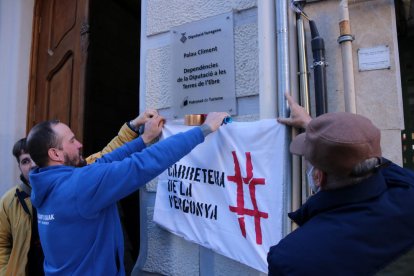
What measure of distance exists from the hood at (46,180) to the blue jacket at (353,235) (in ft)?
3.81

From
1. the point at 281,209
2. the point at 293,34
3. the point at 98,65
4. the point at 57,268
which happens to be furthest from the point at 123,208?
the point at 293,34

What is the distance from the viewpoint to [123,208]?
3551 millimetres

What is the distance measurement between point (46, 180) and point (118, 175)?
38 cm

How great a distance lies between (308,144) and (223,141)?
88 cm

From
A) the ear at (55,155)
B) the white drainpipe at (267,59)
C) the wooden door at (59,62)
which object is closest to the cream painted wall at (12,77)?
the wooden door at (59,62)

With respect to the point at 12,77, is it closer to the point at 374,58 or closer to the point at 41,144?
the point at 41,144

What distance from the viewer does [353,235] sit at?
0.93 meters

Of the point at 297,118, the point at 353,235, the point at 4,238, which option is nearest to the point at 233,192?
the point at 297,118

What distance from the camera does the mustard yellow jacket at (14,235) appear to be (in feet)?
7.11

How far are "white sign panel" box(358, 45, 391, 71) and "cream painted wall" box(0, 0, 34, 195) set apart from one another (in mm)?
3299

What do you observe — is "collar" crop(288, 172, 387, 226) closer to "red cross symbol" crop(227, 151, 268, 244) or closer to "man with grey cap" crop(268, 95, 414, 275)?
"man with grey cap" crop(268, 95, 414, 275)

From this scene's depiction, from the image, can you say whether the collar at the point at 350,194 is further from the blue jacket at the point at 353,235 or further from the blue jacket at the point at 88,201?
the blue jacket at the point at 88,201

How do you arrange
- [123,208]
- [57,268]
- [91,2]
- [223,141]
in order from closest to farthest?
1. [57,268]
2. [223,141]
3. [91,2]
4. [123,208]

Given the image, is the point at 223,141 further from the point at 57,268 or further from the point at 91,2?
the point at 91,2
